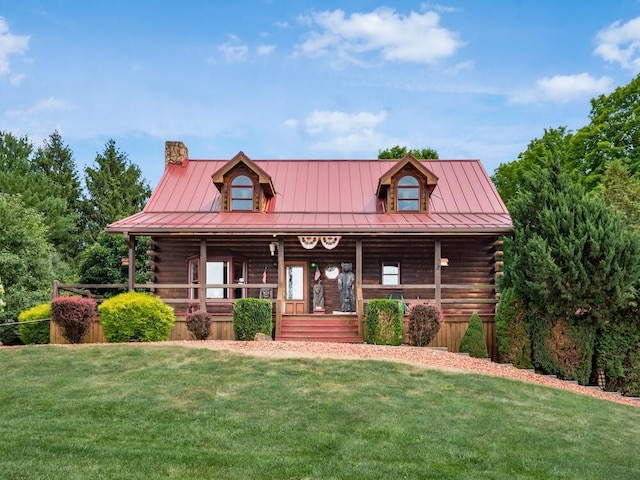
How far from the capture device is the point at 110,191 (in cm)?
4609

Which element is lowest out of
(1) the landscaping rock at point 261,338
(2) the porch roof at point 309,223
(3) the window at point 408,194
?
(1) the landscaping rock at point 261,338

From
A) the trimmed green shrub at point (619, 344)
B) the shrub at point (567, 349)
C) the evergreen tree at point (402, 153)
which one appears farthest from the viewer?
the evergreen tree at point (402, 153)

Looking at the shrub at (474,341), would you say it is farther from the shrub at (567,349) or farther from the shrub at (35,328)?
the shrub at (35,328)

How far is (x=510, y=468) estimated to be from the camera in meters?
7.80

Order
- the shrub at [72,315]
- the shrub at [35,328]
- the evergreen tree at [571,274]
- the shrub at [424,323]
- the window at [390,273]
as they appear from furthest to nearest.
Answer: the window at [390,273] < the shrub at [35,328] < the shrub at [424,323] < the shrub at [72,315] < the evergreen tree at [571,274]

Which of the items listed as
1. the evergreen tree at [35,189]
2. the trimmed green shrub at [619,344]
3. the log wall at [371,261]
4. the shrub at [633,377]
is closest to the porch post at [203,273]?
the log wall at [371,261]

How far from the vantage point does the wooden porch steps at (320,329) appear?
18.7 meters

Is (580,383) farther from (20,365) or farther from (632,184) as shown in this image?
(20,365)

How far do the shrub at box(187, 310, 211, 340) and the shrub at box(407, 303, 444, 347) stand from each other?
228 inches

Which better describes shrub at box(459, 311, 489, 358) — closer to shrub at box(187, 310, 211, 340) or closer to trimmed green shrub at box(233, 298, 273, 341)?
trimmed green shrub at box(233, 298, 273, 341)

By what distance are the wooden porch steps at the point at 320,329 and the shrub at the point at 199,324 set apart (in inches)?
88.1

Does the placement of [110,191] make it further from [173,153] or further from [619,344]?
[619,344]

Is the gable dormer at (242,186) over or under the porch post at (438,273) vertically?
over

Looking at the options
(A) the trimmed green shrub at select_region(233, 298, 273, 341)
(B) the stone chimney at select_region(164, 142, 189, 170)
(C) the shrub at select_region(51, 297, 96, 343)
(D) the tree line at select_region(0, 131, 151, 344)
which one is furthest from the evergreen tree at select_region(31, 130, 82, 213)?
(A) the trimmed green shrub at select_region(233, 298, 273, 341)
